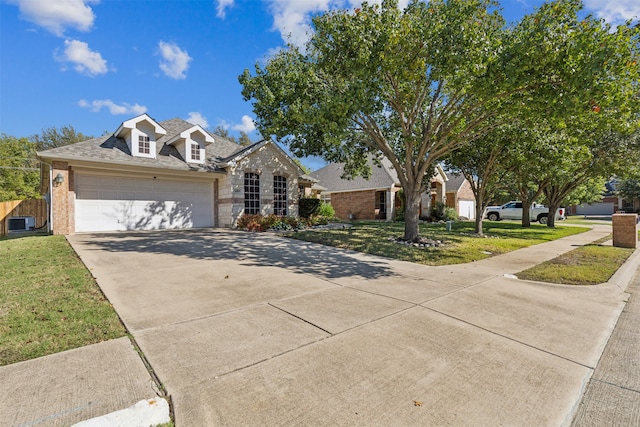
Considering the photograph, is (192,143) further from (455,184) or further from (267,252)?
(455,184)

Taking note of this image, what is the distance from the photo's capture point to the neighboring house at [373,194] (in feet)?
81.7

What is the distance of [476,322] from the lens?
4.27 m

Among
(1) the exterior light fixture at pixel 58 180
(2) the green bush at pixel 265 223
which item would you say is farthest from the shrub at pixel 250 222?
(1) the exterior light fixture at pixel 58 180

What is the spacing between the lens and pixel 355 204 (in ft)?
88.9

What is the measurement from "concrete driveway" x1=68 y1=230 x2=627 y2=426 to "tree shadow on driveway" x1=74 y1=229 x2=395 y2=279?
434 millimetres

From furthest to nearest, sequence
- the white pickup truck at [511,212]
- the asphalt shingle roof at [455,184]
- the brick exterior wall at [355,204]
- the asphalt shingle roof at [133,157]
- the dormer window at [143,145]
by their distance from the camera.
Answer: the asphalt shingle roof at [455,184] → the white pickup truck at [511,212] → the brick exterior wall at [355,204] → the dormer window at [143,145] → the asphalt shingle roof at [133,157]

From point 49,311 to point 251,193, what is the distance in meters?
13.3

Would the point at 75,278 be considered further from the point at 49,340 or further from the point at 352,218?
the point at 352,218

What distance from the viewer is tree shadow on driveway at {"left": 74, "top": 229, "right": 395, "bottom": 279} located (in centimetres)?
748

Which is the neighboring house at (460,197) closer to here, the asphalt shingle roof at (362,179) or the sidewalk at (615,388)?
the asphalt shingle roof at (362,179)

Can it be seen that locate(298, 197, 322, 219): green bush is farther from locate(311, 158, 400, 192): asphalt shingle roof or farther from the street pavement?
the street pavement

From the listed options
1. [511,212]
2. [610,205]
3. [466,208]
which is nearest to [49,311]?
[511,212]

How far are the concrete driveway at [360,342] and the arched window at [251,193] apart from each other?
32.6ft

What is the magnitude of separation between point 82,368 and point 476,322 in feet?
15.1
